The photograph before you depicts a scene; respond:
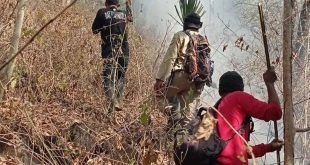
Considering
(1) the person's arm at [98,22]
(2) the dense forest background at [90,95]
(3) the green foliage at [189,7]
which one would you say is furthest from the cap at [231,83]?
(3) the green foliage at [189,7]

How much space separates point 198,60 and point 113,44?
1.16 meters

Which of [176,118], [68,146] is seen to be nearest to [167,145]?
[176,118]

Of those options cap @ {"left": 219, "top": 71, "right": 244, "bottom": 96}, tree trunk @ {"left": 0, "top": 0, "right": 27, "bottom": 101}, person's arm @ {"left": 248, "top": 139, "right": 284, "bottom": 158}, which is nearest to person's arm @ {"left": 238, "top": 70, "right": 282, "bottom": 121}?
person's arm @ {"left": 248, "top": 139, "right": 284, "bottom": 158}

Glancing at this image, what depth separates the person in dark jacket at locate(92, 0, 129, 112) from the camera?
5.48m

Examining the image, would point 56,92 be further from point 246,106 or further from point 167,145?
point 246,106

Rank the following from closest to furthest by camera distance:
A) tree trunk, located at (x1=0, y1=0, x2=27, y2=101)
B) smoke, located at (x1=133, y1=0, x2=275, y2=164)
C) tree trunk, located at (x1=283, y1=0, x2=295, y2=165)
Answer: tree trunk, located at (x1=283, y1=0, x2=295, y2=165) → tree trunk, located at (x1=0, y1=0, x2=27, y2=101) → smoke, located at (x1=133, y1=0, x2=275, y2=164)

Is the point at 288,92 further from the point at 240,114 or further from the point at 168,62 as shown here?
the point at 168,62

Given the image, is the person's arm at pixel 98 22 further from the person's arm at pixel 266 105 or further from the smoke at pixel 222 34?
the person's arm at pixel 266 105

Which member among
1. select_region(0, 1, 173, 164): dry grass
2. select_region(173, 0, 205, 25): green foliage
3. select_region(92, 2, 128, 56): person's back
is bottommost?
select_region(0, 1, 173, 164): dry grass

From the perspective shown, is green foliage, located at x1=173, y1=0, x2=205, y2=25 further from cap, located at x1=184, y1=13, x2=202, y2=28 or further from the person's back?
cap, located at x1=184, y1=13, x2=202, y2=28

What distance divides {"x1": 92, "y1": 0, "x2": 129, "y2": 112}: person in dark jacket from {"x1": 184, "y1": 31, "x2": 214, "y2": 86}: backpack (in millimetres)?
848

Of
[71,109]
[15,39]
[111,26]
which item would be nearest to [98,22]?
[111,26]

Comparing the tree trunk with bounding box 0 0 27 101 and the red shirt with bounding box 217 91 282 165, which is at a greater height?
the tree trunk with bounding box 0 0 27 101

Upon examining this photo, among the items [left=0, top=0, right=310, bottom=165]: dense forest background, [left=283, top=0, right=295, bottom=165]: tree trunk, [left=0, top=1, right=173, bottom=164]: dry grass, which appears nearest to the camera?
[left=283, top=0, right=295, bottom=165]: tree trunk
